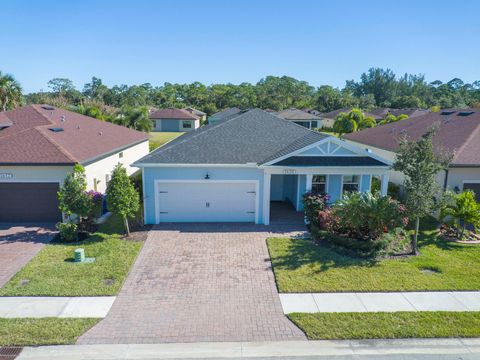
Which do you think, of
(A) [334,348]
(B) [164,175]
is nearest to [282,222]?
(B) [164,175]

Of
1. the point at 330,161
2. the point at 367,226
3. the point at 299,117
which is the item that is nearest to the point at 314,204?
the point at 330,161

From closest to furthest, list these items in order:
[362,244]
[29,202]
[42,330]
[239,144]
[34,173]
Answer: [42,330] → [362,244] → [34,173] → [29,202] → [239,144]

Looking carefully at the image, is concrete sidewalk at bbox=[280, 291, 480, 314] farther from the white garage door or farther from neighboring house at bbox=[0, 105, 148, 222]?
neighboring house at bbox=[0, 105, 148, 222]

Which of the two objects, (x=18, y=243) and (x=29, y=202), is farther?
(x=29, y=202)

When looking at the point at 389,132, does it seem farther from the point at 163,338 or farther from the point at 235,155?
the point at 163,338

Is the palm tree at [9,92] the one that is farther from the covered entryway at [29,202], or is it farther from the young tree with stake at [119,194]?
the young tree with stake at [119,194]

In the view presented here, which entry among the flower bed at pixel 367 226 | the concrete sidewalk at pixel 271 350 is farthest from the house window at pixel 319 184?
the concrete sidewalk at pixel 271 350

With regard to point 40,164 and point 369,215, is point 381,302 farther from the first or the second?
point 40,164
